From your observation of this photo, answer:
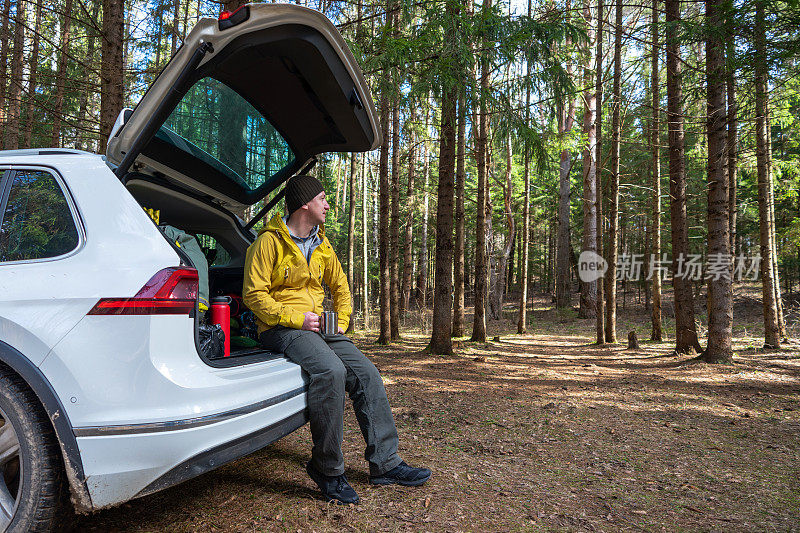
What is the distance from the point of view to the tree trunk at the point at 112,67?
16.8 ft

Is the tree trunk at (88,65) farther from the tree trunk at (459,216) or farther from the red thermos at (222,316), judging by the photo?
the tree trunk at (459,216)

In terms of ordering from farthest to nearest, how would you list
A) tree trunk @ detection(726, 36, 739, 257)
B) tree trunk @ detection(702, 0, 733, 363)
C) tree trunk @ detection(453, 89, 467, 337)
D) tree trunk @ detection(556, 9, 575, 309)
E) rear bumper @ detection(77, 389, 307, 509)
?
tree trunk @ detection(556, 9, 575, 309) → tree trunk @ detection(453, 89, 467, 337) → tree trunk @ detection(702, 0, 733, 363) → tree trunk @ detection(726, 36, 739, 257) → rear bumper @ detection(77, 389, 307, 509)

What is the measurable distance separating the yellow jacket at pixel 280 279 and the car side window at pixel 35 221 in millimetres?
947

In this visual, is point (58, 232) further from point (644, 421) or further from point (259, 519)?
point (644, 421)

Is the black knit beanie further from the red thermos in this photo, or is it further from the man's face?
the red thermos

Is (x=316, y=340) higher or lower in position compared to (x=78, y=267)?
lower

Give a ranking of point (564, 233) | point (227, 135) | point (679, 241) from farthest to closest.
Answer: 1. point (564, 233)
2. point (679, 241)
3. point (227, 135)

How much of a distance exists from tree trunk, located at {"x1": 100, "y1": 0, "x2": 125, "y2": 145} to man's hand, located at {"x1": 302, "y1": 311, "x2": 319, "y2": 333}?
3.80 meters

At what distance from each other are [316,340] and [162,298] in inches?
39.9

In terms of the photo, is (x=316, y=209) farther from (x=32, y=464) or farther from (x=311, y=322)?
(x=32, y=464)

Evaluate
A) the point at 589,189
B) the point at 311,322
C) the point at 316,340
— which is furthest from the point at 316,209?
the point at 589,189

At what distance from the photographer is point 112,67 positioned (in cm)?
510

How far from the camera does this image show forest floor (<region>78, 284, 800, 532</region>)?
8.77ft

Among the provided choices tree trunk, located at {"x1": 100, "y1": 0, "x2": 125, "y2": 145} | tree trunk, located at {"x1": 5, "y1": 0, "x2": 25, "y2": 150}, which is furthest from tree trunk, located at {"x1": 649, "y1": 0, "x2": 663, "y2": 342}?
tree trunk, located at {"x1": 5, "y1": 0, "x2": 25, "y2": 150}
